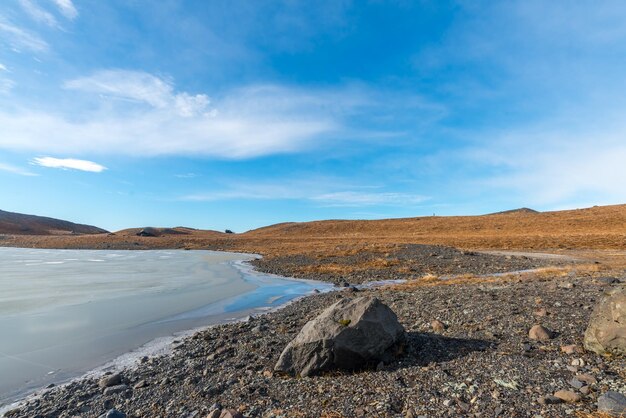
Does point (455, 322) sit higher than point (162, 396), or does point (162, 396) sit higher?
point (455, 322)

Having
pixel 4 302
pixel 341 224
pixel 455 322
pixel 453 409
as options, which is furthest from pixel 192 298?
pixel 341 224

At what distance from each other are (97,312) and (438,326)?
1544 cm

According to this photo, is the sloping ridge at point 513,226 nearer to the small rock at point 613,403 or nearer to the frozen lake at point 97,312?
the frozen lake at point 97,312

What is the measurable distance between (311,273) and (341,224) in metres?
98.6

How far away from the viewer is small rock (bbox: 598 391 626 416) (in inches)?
205

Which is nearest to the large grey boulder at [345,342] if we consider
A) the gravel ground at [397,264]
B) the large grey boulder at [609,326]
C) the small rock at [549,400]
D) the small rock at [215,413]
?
the small rock at [215,413]

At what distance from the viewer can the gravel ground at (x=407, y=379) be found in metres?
6.09

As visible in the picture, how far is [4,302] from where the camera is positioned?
63.5 feet

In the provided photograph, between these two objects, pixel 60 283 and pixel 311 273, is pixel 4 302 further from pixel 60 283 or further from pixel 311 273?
pixel 311 273

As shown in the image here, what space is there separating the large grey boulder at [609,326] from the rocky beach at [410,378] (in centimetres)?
23

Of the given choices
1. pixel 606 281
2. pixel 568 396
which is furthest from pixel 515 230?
pixel 568 396

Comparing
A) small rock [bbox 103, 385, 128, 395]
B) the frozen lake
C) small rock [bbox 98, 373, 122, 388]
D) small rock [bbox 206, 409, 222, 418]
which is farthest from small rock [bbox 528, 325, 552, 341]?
Answer: the frozen lake

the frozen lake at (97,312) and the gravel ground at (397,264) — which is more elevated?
the gravel ground at (397,264)

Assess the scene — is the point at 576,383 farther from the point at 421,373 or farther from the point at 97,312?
the point at 97,312
